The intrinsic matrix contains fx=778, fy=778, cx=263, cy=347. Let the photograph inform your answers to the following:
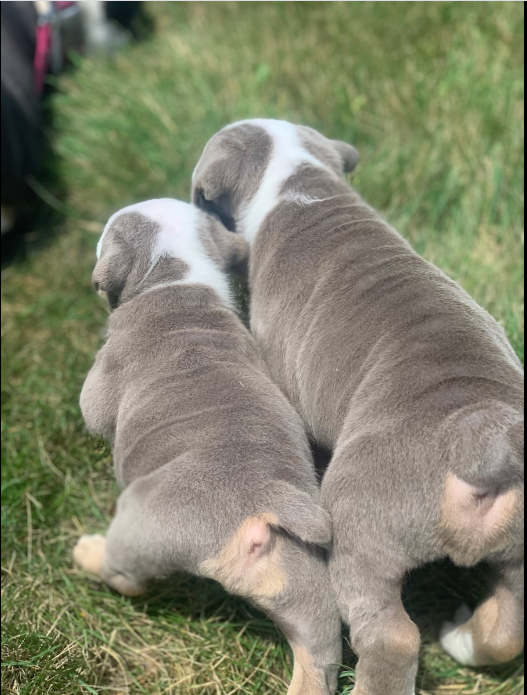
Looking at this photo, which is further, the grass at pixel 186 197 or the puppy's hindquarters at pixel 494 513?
the grass at pixel 186 197

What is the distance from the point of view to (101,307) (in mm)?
5094

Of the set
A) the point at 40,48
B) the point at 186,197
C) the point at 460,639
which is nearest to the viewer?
the point at 460,639

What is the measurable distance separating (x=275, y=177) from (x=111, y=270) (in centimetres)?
92

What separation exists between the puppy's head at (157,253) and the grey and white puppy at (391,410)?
195mm

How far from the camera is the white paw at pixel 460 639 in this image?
3.31m

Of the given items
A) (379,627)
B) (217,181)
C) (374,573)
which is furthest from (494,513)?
(217,181)

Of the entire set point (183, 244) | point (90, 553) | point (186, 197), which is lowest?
point (90, 553)

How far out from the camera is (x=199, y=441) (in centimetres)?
284

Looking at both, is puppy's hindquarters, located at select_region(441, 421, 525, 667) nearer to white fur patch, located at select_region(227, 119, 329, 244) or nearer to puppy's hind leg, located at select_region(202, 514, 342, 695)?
puppy's hind leg, located at select_region(202, 514, 342, 695)

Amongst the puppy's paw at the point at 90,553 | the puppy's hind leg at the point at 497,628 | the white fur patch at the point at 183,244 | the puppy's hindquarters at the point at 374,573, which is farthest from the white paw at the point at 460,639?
the white fur patch at the point at 183,244

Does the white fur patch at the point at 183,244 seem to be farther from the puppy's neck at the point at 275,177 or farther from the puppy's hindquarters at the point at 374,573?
the puppy's hindquarters at the point at 374,573

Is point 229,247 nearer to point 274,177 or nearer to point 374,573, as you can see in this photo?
point 274,177

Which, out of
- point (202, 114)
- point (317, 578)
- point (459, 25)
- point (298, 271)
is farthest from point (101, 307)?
point (459, 25)

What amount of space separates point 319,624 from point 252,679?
71 cm
